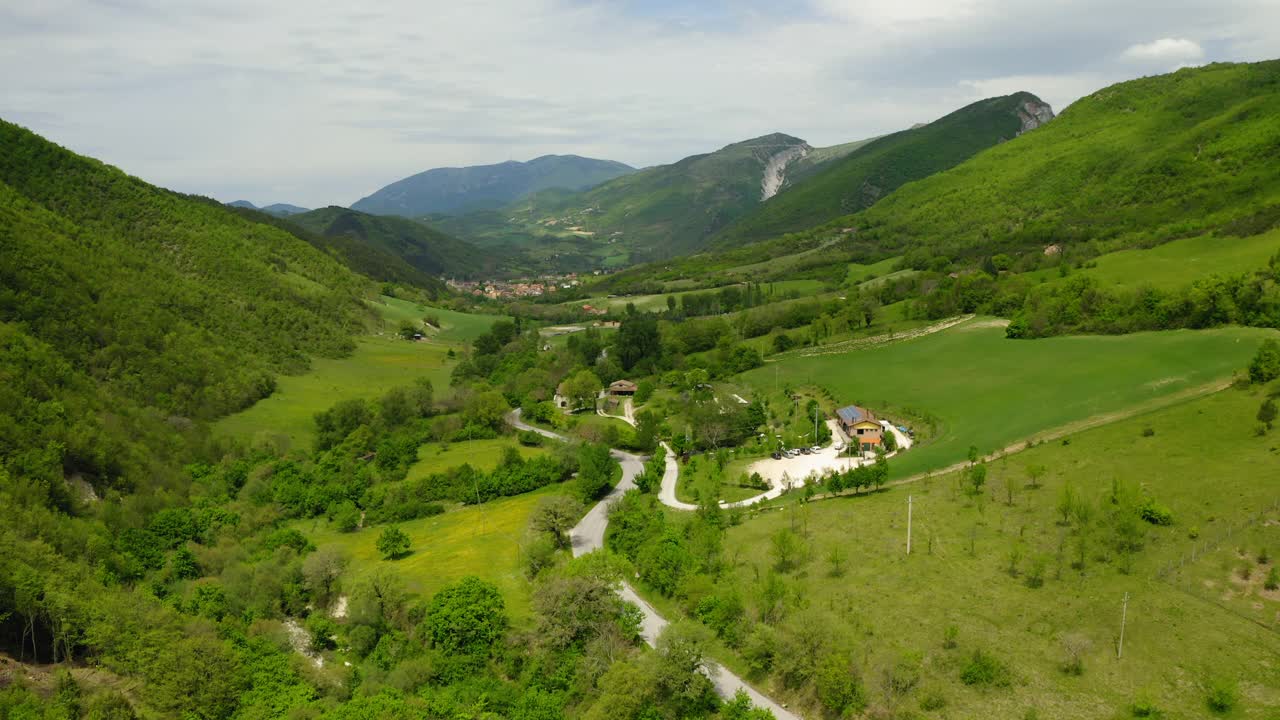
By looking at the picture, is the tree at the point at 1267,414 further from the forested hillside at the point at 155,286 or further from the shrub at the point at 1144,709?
the forested hillside at the point at 155,286

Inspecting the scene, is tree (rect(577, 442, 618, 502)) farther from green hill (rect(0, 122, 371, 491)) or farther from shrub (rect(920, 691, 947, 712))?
green hill (rect(0, 122, 371, 491))

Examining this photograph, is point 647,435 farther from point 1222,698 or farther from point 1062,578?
point 1222,698

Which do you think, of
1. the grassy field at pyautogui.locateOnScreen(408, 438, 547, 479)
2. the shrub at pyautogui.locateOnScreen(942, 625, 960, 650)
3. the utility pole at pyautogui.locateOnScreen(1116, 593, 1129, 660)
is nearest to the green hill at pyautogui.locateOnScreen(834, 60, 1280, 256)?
the utility pole at pyautogui.locateOnScreen(1116, 593, 1129, 660)

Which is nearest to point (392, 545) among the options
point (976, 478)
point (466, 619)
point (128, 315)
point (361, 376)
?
point (466, 619)

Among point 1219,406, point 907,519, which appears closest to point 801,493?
point 907,519

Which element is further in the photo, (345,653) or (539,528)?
(539,528)

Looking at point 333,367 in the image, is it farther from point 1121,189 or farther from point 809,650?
point 1121,189
